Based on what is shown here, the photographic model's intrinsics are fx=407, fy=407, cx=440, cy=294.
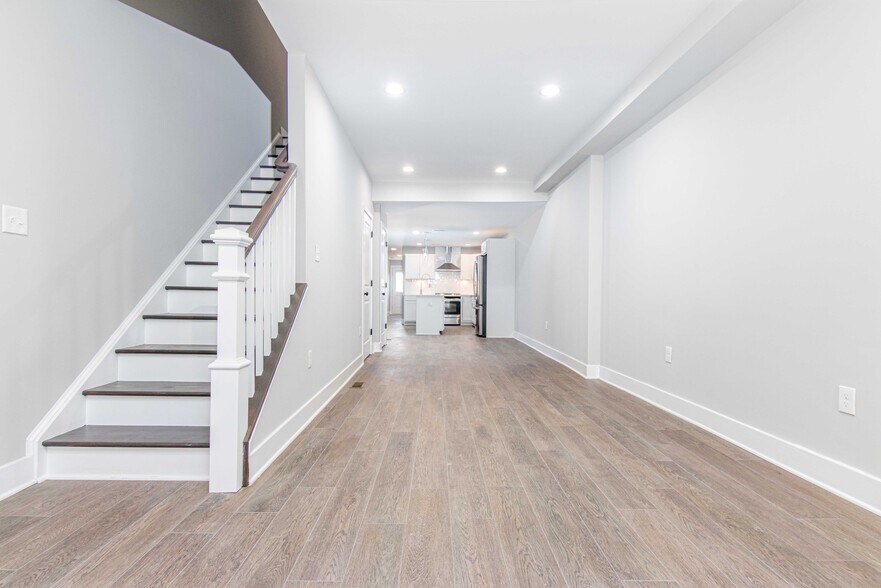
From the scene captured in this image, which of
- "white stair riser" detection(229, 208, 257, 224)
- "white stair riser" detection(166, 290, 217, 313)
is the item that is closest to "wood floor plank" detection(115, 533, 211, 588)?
"white stair riser" detection(166, 290, 217, 313)

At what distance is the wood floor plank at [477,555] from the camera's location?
4.22 feet

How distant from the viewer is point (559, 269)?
5504 millimetres

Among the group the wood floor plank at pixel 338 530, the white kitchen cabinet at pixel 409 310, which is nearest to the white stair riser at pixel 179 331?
the wood floor plank at pixel 338 530

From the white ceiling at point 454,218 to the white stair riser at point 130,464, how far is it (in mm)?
4853

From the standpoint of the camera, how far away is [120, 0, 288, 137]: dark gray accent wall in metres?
2.87

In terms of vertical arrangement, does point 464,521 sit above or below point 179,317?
below

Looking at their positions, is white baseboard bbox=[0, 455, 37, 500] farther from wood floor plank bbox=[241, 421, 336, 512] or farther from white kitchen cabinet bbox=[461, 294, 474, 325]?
white kitchen cabinet bbox=[461, 294, 474, 325]

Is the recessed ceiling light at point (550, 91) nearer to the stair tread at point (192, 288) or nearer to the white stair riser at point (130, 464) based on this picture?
the stair tread at point (192, 288)

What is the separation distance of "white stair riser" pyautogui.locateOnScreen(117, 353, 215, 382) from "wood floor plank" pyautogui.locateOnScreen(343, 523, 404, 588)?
4.70ft

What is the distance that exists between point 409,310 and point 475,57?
9228mm

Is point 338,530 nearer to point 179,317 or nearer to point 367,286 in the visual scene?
point 179,317

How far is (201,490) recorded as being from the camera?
6.05 feet

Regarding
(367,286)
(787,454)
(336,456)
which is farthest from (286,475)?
(367,286)

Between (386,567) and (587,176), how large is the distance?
14.0 feet
